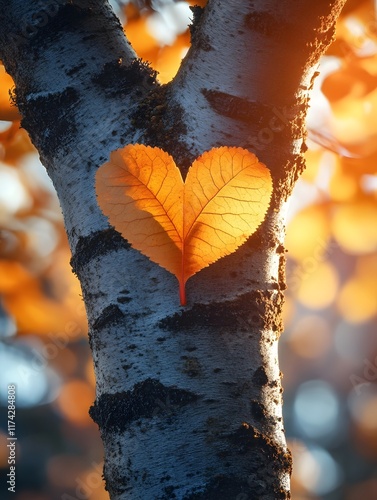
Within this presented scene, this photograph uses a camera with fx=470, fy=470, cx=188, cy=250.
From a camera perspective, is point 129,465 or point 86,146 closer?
point 129,465

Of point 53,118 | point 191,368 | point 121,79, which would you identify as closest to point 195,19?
point 121,79

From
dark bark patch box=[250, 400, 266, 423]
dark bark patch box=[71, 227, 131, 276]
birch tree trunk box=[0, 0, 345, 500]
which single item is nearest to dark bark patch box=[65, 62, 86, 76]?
birch tree trunk box=[0, 0, 345, 500]

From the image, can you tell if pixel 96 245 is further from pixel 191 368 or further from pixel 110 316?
pixel 191 368

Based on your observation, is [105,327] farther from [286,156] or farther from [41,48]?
[41,48]

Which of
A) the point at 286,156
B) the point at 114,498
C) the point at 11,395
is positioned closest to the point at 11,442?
the point at 11,395

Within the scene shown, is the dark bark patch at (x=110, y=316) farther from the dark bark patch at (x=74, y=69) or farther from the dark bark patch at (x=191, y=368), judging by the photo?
the dark bark patch at (x=74, y=69)

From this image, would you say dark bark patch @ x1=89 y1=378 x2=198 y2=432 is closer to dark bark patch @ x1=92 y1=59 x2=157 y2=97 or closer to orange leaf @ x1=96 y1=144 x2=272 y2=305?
orange leaf @ x1=96 y1=144 x2=272 y2=305
